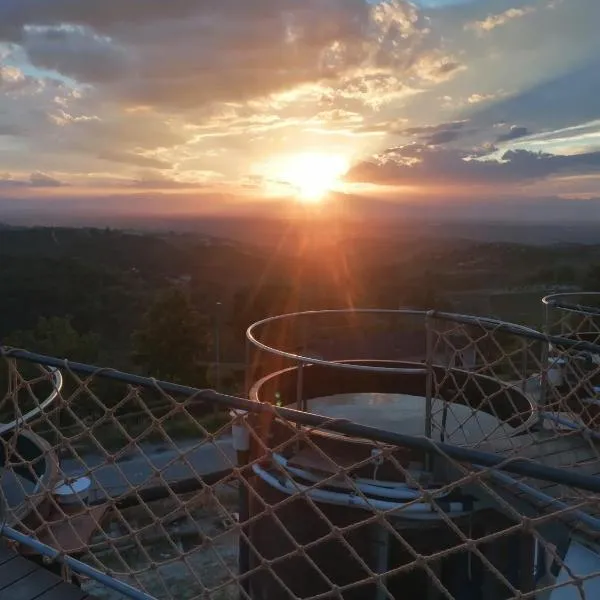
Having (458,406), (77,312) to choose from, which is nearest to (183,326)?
(77,312)

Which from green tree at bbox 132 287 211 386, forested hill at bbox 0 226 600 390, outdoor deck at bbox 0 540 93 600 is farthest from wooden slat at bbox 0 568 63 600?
forested hill at bbox 0 226 600 390

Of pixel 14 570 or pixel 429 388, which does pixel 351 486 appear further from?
pixel 429 388

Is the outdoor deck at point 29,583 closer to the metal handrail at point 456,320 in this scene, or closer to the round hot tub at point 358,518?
the round hot tub at point 358,518

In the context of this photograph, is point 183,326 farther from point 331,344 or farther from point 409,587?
point 409,587

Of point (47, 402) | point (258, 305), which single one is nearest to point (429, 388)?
point (47, 402)

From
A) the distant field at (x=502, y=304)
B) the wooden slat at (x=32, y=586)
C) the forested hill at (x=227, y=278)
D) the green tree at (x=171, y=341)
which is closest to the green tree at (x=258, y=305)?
the forested hill at (x=227, y=278)
